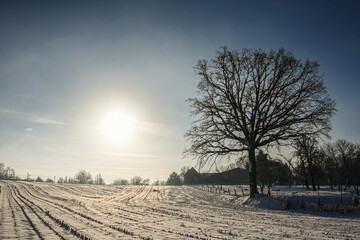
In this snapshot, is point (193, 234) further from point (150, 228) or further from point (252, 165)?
point (252, 165)

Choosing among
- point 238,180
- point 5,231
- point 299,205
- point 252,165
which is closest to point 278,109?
point 252,165

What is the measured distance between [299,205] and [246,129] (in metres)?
6.64

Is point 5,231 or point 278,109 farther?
point 278,109

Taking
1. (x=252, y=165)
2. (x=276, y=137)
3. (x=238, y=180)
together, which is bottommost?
(x=238, y=180)

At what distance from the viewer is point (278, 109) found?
59.4 ft

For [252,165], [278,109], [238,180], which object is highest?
[278,109]

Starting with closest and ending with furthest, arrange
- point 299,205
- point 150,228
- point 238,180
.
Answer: point 150,228
point 299,205
point 238,180

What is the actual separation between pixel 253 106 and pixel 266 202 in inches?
301

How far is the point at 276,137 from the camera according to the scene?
1819 cm

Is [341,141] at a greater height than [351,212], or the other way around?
[341,141]

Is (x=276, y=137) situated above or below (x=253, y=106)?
below

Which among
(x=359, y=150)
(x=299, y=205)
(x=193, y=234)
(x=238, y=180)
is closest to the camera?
(x=193, y=234)

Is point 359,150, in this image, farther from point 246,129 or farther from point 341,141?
point 246,129

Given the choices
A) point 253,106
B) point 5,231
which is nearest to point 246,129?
point 253,106
